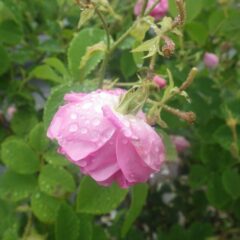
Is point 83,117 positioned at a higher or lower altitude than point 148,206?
higher

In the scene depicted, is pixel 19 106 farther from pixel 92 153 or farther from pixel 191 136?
pixel 92 153

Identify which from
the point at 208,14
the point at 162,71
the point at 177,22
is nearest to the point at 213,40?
the point at 208,14

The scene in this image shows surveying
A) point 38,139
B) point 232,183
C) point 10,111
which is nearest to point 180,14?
point 38,139

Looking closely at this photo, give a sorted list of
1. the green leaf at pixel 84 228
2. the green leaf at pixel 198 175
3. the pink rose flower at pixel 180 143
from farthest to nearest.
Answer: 1. the pink rose flower at pixel 180 143
2. the green leaf at pixel 198 175
3. the green leaf at pixel 84 228

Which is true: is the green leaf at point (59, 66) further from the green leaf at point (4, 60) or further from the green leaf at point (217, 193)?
the green leaf at point (217, 193)

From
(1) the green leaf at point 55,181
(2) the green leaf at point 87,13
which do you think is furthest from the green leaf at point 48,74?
(2) the green leaf at point 87,13

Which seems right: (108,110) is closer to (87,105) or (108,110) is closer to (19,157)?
(87,105)
